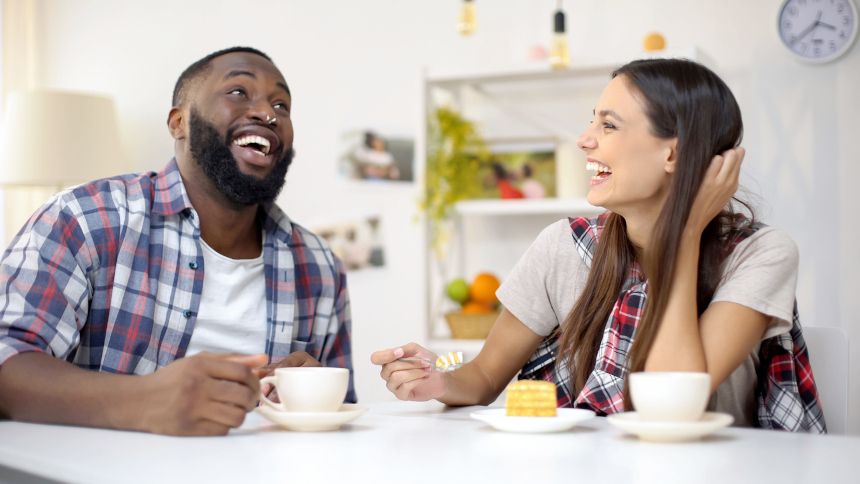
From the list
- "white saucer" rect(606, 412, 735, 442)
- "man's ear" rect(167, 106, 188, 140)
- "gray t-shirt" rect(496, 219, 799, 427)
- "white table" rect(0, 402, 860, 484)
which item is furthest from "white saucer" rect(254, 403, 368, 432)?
"man's ear" rect(167, 106, 188, 140)

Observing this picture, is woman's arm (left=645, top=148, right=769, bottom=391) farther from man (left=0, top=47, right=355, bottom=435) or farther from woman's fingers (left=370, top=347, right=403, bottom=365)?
man (left=0, top=47, right=355, bottom=435)

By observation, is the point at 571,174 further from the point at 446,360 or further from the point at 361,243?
the point at 446,360

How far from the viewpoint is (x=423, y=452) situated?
0.76 metres

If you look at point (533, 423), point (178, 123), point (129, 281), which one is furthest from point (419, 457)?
point (178, 123)

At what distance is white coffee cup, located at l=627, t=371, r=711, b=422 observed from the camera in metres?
0.79

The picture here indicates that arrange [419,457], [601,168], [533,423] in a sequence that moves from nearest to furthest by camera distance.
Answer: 1. [419,457]
2. [533,423]
3. [601,168]

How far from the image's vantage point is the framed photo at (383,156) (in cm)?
312

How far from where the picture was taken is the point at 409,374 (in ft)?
3.75

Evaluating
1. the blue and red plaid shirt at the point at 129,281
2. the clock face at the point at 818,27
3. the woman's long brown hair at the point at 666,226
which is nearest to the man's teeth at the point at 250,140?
the blue and red plaid shirt at the point at 129,281

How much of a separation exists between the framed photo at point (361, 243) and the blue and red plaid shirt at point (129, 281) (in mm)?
1378

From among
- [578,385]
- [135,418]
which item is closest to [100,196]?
[135,418]

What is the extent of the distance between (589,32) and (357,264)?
1290 millimetres

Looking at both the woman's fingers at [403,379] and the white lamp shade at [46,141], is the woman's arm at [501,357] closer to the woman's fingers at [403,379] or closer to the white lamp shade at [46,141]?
the woman's fingers at [403,379]

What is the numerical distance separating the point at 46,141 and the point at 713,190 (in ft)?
8.69
